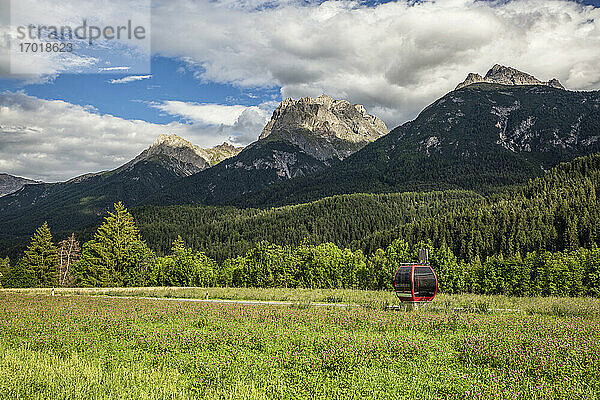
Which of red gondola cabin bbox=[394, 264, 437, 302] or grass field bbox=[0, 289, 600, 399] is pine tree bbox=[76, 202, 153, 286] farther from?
red gondola cabin bbox=[394, 264, 437, 302]

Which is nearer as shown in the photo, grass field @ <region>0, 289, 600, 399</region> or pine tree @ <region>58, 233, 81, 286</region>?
grass field @ <region>0, 289, 600, 399</region>

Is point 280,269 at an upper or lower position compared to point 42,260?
lower

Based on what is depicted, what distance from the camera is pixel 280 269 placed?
78625 millimetres

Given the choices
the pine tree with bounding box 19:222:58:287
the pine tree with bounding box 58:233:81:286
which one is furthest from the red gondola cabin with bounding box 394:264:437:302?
the pine tree with bounding box 19:222:58:287

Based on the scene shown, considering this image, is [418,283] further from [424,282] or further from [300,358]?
[300,358]

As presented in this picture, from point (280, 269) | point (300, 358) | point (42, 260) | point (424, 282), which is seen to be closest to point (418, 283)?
point (424, 282)

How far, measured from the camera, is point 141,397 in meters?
10.3

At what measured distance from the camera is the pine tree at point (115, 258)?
72562mm

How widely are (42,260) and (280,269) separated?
143 feet

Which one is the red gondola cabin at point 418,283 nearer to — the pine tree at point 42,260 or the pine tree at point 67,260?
the pine tree at point 67,260

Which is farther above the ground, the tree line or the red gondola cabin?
the red gondola cabin

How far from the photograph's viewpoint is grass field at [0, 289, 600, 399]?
11.4 m

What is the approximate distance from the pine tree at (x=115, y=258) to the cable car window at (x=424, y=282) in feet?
194

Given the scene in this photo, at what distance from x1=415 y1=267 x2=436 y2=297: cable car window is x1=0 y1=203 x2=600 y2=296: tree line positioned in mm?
37643
